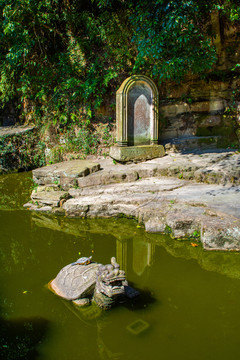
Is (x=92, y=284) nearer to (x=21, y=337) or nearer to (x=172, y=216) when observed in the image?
(x=21, y=337)

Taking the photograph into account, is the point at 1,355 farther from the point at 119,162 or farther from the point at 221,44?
the point at 221,44

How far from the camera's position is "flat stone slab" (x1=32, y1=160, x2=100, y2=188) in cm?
664

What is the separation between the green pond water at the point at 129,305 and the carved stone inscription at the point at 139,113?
374 centimetres

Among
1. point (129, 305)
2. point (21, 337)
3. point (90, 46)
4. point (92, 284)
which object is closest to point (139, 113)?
point (90, 46)

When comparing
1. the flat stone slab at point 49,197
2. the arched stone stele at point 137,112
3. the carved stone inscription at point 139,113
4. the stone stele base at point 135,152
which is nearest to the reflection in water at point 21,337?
the flat stone slab at point 49,197

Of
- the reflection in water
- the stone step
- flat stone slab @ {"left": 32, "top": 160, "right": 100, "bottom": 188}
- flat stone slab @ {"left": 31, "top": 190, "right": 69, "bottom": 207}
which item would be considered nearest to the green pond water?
the reflection in water

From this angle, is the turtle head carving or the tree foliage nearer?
the turtle head carving

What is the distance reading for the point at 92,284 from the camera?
304 centimetres

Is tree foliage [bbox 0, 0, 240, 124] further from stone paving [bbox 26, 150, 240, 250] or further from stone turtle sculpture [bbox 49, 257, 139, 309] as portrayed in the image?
stone turtle sculpture [bbox 49, 257, 139, 309]

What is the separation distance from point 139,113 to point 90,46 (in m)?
3.51

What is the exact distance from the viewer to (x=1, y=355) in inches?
95.7

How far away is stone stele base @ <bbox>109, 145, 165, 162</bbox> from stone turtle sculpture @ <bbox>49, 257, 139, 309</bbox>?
185 inches

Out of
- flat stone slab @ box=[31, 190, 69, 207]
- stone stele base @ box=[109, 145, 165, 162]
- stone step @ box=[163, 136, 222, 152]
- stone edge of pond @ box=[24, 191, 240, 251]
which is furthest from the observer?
stone step @ box=[163, 136, 222, 152]

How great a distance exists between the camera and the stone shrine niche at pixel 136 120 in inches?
302
